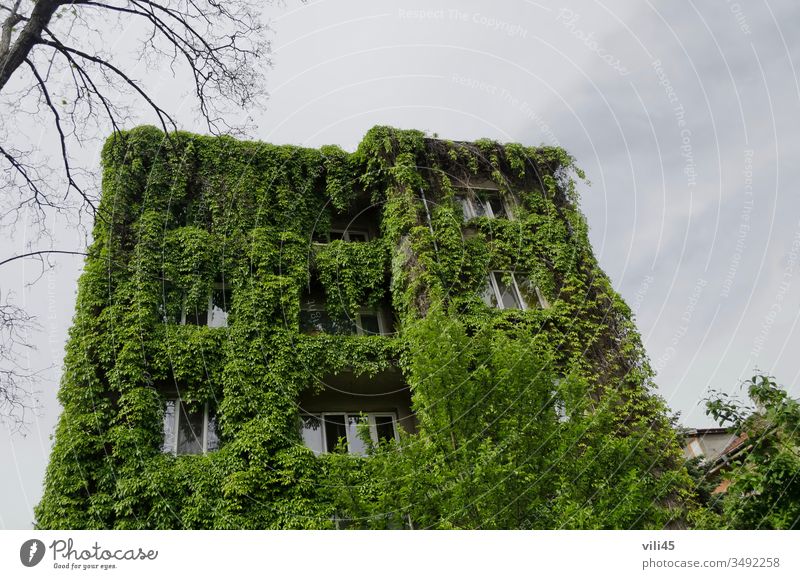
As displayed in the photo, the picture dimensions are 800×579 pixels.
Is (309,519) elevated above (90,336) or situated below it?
below

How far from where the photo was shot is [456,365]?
37.0 ft

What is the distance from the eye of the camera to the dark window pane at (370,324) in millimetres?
18969

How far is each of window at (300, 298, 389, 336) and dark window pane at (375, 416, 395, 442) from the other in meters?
2.81

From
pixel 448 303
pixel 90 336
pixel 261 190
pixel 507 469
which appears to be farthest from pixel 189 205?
pixel 507 469

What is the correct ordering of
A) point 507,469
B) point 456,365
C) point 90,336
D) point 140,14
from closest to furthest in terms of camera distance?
point 140,14 → point 507,469 → point 456,365 → point 90,336

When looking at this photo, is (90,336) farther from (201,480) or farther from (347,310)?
(347,310)

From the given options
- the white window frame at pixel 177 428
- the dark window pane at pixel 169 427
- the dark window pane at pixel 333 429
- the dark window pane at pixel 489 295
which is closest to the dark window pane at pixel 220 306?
the white window frame at pixel 177 428

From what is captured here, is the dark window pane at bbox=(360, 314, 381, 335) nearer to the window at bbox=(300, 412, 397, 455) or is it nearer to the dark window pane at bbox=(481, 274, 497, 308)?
the window at bbox=(300, 412, 397, 455)

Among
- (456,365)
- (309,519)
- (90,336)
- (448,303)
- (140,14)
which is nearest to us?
(140,14)

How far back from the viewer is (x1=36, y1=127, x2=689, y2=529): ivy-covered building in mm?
10078

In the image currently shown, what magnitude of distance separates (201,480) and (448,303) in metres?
8.56

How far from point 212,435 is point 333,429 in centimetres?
338

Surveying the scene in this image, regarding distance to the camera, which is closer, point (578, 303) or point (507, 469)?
point (507, 469)

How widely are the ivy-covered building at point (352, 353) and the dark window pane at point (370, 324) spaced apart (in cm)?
9
